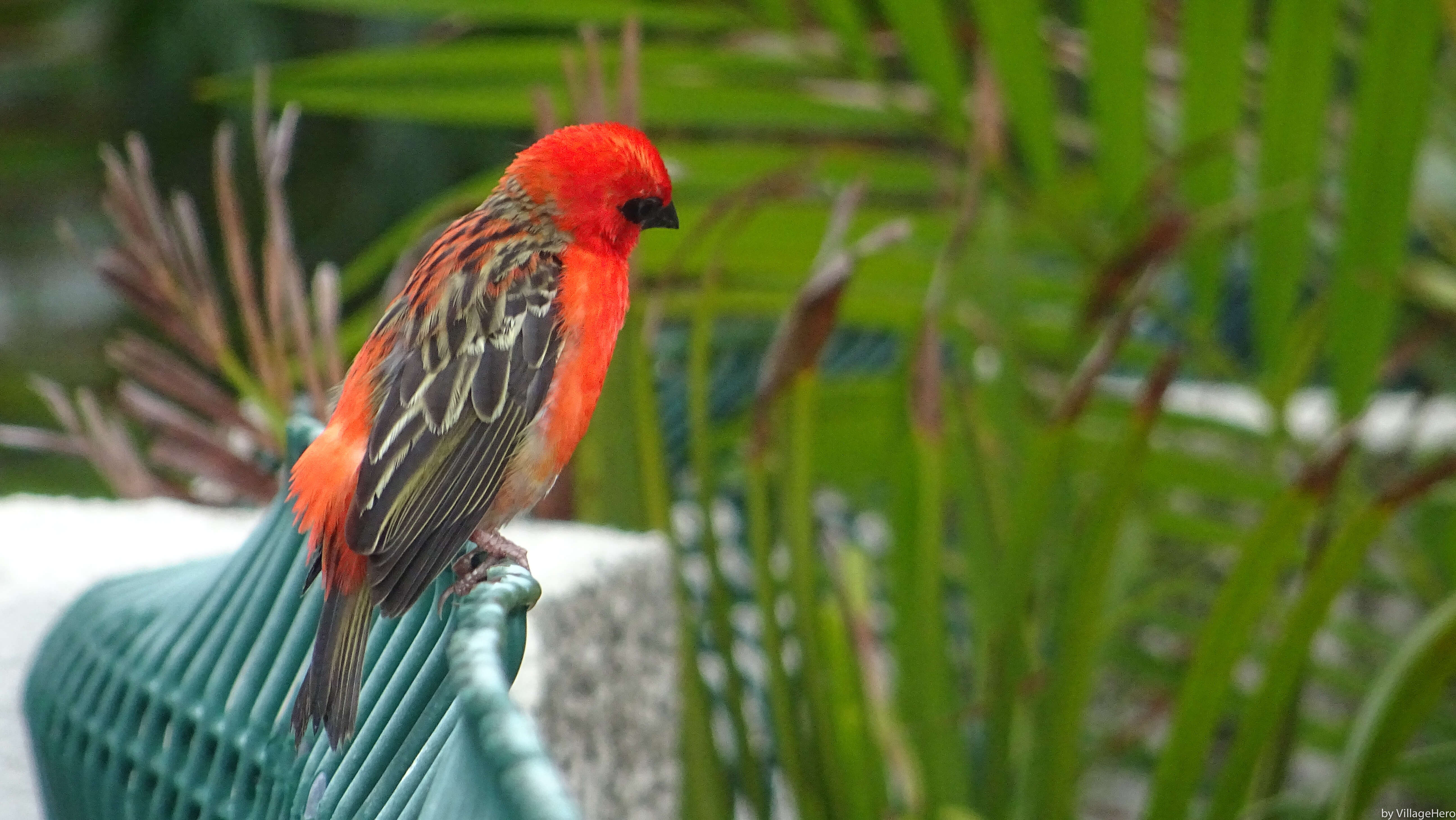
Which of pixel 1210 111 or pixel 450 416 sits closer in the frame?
pixel 450 416

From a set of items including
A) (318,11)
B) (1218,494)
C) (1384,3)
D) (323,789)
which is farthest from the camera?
(318,11)

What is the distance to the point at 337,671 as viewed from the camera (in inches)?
26.6

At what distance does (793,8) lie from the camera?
1718 mm

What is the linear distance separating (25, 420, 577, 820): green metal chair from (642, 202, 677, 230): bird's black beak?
0.25m

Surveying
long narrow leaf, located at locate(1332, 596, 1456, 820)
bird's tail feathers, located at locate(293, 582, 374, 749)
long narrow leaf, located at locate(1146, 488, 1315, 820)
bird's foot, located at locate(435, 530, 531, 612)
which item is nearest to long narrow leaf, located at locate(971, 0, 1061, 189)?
long narrow leaf, located at locate(1146, 488, 1315, 820)

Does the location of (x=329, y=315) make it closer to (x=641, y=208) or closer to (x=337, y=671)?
(x=641, y=208)

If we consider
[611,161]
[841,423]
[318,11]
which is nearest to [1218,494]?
[841,423]

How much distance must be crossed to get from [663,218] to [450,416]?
0.20 metres

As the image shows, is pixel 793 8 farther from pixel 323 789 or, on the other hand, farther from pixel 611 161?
pixel 323 789

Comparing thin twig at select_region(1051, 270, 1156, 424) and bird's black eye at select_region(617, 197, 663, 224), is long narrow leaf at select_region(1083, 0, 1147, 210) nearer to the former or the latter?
thin twig at select_region(1051, 270, 1156, 424)

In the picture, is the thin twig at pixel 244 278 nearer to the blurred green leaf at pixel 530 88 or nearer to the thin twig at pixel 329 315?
the thin twig at pixel 329 315

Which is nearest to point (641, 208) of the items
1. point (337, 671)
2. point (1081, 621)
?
point (337, 671)

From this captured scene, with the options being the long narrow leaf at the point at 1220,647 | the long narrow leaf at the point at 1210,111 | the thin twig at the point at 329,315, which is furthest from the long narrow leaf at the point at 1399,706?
the thin twig at the point at 329,315

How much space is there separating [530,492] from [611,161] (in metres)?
0.21
